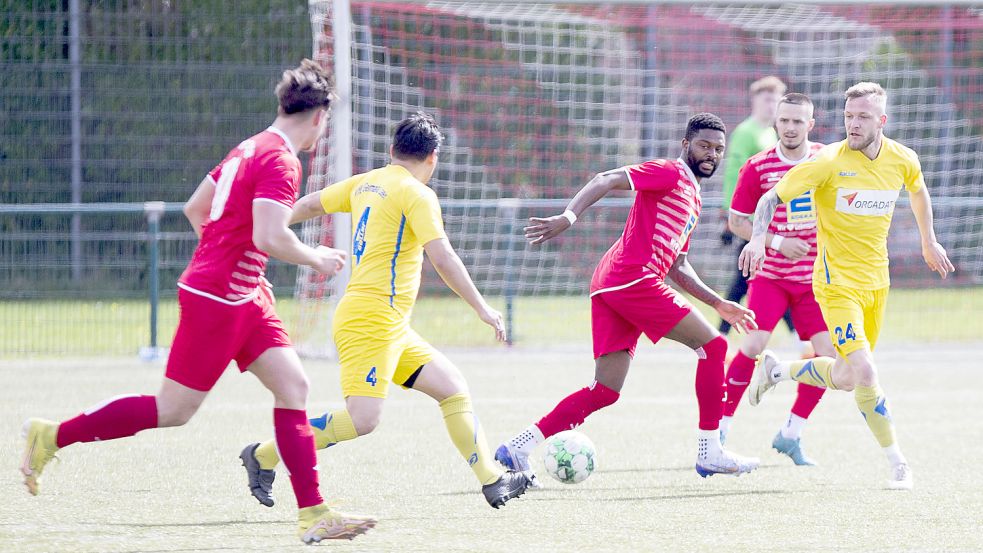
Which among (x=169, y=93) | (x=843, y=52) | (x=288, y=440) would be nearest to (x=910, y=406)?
(x=288, y=440)

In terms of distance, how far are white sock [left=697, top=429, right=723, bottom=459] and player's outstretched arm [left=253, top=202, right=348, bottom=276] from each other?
8.38ft

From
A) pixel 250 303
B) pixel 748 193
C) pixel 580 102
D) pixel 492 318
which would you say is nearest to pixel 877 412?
pixel 748 193

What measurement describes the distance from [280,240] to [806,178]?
2837mm

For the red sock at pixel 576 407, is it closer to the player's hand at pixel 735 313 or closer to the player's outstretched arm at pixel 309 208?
the player's hand at pixel 735 313

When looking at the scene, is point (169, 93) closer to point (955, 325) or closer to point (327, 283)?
point (327, 283)

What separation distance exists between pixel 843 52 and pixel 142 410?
44.2ft

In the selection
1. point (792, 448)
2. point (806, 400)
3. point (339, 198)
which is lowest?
point (792, 448)

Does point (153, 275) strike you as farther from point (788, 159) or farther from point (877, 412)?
point (877, 412)

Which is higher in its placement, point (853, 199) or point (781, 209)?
point (853, 199)

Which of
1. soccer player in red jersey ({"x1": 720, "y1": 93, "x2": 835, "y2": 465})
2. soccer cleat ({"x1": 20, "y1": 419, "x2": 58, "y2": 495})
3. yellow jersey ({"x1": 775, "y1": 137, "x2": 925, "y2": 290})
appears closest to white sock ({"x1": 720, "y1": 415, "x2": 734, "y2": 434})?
soccer player in red jersey ({"x1": 720, "y1": 93, "x2": 835, "y2": 465})

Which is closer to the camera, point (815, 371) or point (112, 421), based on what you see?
point (112, 421)

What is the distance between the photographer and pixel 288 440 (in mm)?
5191

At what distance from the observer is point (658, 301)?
664 cm

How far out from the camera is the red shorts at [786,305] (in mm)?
7645
